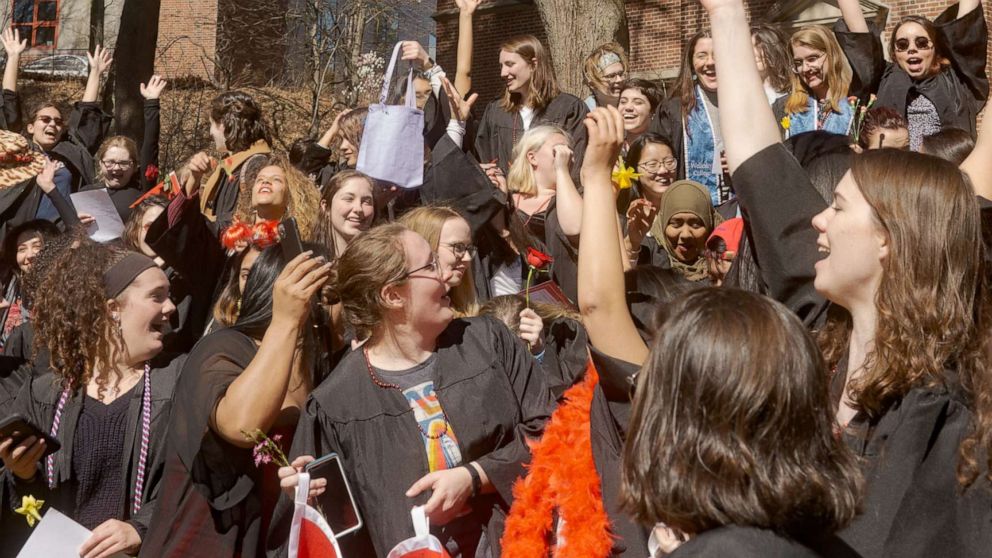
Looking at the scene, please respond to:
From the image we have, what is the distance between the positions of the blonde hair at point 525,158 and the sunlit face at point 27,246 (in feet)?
10.4

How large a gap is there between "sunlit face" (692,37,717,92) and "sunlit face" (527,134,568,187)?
1.63m

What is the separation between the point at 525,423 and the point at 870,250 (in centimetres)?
162

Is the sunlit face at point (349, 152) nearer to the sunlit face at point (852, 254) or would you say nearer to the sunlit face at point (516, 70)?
the sunlit face at point (516, 70)

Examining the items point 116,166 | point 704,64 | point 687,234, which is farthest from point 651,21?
point 687,234

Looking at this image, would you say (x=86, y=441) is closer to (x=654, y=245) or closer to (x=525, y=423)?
(x=525, y=423)

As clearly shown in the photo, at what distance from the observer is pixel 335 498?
12.0ft

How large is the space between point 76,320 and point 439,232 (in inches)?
56.9

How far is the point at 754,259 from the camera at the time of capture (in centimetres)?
309

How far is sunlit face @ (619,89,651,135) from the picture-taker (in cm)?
754

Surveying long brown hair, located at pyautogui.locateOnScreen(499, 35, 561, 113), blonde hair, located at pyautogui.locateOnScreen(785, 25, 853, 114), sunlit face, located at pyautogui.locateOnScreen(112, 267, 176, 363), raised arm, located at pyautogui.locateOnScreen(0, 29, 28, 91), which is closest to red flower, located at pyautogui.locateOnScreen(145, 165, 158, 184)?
raised arm, located at pyautogui.locateOnScreen(0, 29, 28, 91)

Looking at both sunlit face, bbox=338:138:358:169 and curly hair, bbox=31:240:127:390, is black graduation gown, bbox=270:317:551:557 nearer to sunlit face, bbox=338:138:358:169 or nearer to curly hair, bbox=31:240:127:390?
curly hair, bbox=31:240:127:390

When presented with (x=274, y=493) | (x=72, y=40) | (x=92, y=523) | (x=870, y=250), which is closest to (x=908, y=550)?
(x=870, y=250)

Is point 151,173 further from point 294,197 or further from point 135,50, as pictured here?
point 135,50

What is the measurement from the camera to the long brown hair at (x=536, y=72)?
738 cm
